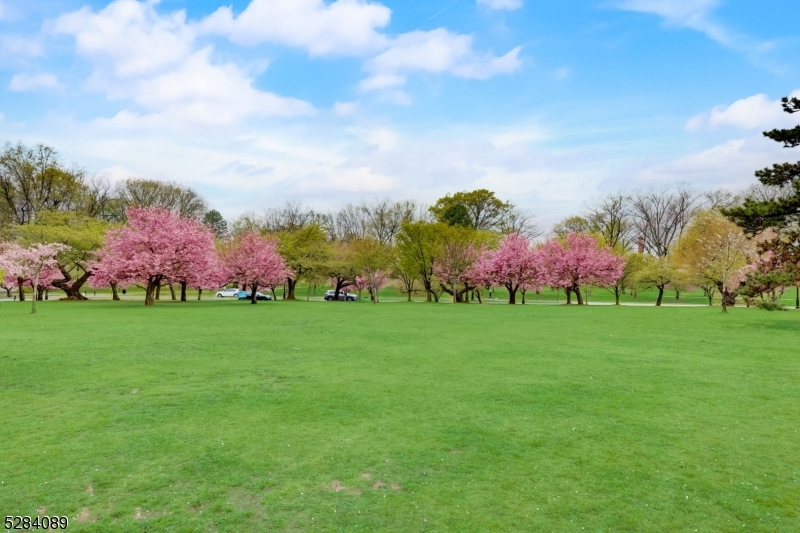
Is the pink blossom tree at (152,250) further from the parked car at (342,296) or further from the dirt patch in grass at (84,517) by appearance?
the dirt patch in grass at (84,517)

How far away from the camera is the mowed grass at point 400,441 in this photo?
401cm

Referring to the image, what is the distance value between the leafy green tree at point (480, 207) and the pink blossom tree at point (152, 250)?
37.8 meters

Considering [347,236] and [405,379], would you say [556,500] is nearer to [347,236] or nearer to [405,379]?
[405,379]

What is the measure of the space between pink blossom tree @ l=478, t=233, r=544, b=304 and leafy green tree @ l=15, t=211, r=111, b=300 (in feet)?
104

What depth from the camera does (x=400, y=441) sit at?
560 centimetres

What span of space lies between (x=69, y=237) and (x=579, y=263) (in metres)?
41.2

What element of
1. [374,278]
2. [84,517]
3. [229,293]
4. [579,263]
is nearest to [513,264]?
[579,263]

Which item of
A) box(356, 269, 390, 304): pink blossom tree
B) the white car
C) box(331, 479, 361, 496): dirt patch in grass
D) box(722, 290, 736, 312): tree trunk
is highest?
box(356, 269, 390, 304): pink blossom tree

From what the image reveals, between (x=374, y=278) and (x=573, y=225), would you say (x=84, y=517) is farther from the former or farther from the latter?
(x=573, y=225)

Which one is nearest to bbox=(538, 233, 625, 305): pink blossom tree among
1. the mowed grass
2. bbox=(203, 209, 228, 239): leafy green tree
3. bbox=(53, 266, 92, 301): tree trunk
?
the mowed grass

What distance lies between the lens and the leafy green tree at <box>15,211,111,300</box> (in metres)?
34.1

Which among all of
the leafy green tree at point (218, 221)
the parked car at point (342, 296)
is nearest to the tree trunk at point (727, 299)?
the parked car at point (342, 296)

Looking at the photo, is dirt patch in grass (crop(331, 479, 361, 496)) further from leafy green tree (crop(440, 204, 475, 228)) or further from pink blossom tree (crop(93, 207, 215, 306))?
leafy green tree (crop(440, 204, 475, 228))

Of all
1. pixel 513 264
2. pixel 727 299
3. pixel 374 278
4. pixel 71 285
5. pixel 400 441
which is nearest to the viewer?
pixel 400 441
